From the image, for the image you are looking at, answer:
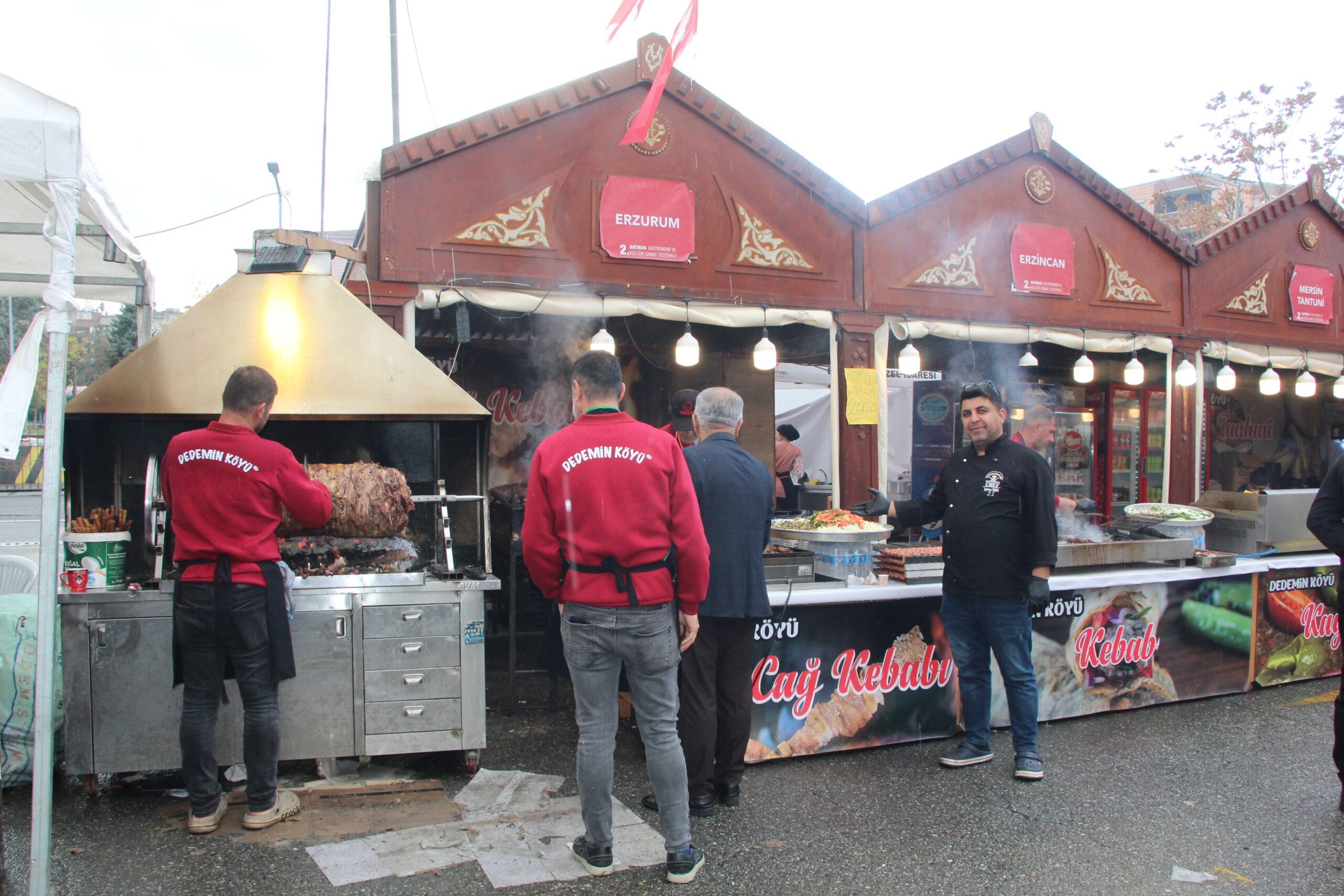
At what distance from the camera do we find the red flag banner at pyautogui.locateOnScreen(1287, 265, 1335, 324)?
418 inches

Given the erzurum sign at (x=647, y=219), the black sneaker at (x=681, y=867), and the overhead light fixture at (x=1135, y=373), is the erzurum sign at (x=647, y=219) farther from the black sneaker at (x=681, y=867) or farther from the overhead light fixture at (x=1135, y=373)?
the overhead light fixture at (x=1135, y=373)

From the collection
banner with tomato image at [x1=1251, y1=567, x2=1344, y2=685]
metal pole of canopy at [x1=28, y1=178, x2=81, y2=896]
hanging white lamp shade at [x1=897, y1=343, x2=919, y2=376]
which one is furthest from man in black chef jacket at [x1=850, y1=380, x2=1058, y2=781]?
metal pole of canopy at [x1=28, y1=178, x2=81, y2=896]

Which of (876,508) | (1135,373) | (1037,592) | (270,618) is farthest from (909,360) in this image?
(270,618)

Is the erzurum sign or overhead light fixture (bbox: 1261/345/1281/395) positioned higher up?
the erzurum sign

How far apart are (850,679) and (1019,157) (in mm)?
6326

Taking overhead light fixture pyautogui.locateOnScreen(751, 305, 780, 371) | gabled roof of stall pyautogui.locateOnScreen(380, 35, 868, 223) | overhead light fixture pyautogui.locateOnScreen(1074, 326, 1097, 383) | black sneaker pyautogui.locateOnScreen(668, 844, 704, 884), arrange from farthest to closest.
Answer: overhead light fixture pyautogui.locateOnScreen(1074, 326, 1097, 383)
overhead light fixture pyautogui.locateOnScreen(751, 305, 780, 371)
gabled roof of stall pyautogui.locateOnScreen(380, 35, 868, 223)
black sneaker pyautogui.locateOnScreen(668, 844, 704, 884)

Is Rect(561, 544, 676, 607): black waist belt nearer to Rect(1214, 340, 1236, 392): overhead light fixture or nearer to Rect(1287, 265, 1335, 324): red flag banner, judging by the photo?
Rect(1214, 340, 1236, 392): overhead light fixture

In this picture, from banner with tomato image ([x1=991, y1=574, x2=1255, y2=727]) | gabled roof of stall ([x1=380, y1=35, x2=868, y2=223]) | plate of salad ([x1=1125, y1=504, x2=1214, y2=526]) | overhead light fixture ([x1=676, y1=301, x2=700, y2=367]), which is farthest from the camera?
overhead light fixture ([x1=676, y1=301, x2=700, y2=367])

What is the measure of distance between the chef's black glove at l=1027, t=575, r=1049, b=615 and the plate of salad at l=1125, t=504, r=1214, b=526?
93.3 inches

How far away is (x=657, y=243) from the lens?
7258 mm

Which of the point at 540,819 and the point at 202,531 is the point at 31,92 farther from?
the point at 540,819

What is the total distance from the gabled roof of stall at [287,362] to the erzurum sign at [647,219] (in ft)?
7.93

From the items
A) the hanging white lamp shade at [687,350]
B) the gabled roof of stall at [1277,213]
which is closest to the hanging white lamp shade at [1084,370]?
the gabled roof of stall at [1277,213]

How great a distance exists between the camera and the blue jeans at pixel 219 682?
3744 millimetres
